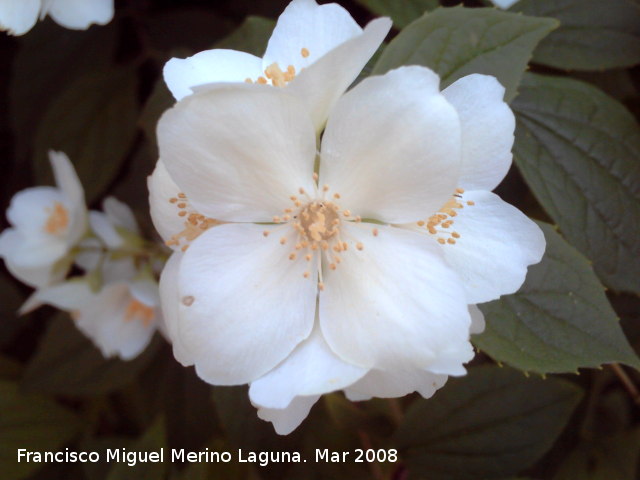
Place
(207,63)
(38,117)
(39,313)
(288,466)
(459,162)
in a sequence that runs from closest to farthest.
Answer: (459,162), (207,63), (288,466), (38,117), (39,313)

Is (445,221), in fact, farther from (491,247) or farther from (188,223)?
(188,223)

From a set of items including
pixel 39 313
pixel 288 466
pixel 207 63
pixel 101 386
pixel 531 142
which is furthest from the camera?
pixel 39 313

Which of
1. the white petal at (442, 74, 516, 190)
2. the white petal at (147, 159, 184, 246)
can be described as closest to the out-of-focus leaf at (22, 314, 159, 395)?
the white petal at (147, 159, 184, 246)

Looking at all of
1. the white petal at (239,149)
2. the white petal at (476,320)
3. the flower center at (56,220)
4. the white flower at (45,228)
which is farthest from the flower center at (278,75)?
the flower center at (56,220)

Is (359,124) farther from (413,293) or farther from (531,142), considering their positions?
(531,142)

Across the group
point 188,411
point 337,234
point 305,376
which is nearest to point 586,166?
point 337,234

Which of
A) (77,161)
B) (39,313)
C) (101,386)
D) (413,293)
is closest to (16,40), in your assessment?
(77,161)

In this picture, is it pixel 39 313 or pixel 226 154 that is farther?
pixel 39 313

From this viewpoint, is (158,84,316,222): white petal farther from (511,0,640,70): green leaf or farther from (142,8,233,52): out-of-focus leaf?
(142,8,233,52): out-of-focus leaf
